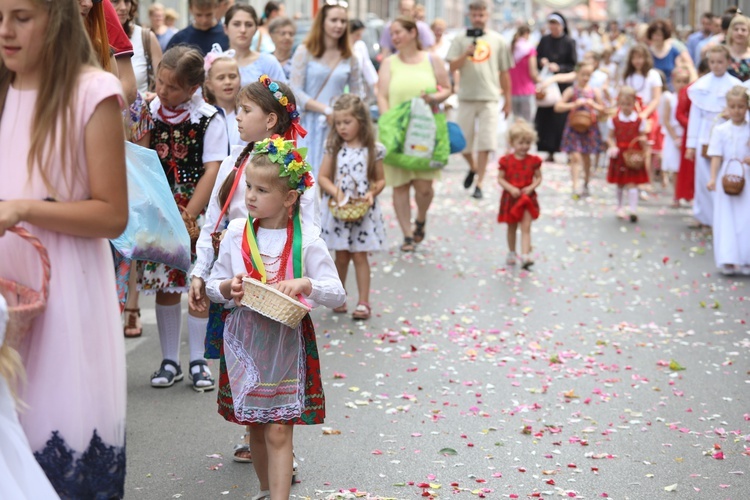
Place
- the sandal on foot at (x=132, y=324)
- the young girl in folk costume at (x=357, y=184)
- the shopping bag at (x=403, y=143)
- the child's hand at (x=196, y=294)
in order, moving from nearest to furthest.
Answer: the child's hand at (x=196, y=294) < the sandal on foot at (x=132, y=324) < the young girl in folk costume at (x=357, y=184) < the shopping bag at (x=403, y=143)

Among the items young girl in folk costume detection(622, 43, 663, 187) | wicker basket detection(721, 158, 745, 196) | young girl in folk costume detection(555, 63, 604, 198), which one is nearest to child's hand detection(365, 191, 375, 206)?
wicker basket detection(721, 158, 745, 196)

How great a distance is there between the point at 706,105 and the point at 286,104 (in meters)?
7.33

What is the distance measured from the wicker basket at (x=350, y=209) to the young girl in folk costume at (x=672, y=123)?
722cm

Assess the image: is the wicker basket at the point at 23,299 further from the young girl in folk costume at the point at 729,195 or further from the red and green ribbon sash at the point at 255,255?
the young girl in folk costume at the point at 729,195

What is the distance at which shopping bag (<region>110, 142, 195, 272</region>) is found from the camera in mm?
4828

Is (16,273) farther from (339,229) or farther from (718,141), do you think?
(718,141)

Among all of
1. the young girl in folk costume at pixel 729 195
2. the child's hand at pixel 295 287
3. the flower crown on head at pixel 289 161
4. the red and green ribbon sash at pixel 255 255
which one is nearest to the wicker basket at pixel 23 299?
the child's hand at pixel 295 287

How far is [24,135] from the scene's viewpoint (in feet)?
10.7

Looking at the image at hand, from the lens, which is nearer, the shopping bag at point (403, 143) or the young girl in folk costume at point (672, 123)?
the shopping bag at point (403, 143)

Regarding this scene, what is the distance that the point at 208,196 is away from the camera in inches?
258

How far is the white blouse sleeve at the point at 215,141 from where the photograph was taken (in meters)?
6.55

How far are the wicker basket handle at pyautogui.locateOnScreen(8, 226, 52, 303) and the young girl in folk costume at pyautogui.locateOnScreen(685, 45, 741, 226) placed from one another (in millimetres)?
8892

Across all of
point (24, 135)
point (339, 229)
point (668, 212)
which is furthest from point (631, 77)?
point (24, 135)

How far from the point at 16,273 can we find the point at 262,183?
1.42 meters
